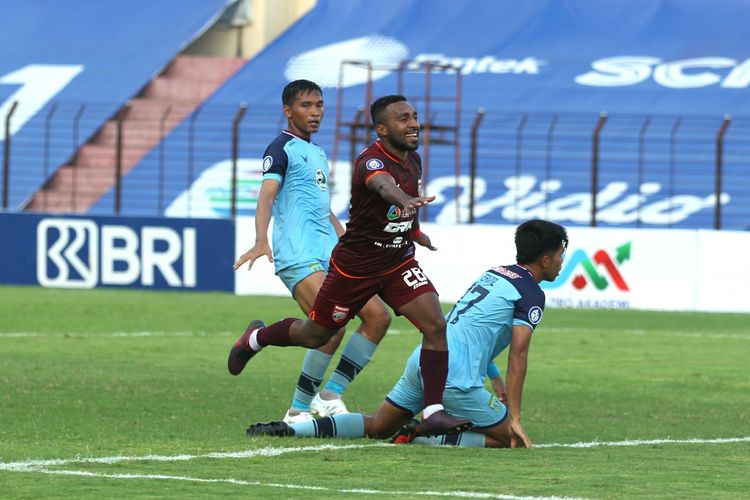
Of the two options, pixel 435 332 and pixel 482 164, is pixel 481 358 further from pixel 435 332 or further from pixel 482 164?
pixel 482 164

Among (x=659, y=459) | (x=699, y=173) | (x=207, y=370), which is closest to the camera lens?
(x=659, y=459)

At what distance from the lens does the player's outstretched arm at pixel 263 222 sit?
9.14m

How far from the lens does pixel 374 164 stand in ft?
27.5

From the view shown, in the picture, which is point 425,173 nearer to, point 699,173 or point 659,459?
point 699,173

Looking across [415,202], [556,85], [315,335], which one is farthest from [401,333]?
[556,85]

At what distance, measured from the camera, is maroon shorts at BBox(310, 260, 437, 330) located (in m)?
8.70

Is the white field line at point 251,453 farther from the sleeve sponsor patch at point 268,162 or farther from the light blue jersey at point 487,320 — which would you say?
the sleeve sponsor patch at point 268,162

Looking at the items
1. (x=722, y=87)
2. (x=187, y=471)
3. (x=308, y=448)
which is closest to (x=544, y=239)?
(x=308, y=448)

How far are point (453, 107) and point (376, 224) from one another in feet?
85.8

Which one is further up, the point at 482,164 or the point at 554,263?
the point at 554,263

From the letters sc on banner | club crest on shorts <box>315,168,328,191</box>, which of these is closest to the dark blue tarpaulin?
the letters sc on banner

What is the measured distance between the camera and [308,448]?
825cm

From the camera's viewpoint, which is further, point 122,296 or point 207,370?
point 122,296

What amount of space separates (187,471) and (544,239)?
263cm
